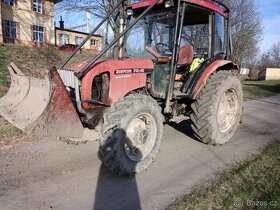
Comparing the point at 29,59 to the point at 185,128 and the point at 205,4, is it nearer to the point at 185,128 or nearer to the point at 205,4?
the point at 185,128

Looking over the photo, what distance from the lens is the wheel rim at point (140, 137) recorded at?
4738mm

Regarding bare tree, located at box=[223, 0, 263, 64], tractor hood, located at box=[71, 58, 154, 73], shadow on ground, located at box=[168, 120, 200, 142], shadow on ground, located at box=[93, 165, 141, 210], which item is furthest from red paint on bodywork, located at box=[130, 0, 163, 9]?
bare tree, located at box=[223, 0, 263, 64]

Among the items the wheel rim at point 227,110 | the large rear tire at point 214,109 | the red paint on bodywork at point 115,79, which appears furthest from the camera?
the wheel rim at point 227,110

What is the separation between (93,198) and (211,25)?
3777 millimetres

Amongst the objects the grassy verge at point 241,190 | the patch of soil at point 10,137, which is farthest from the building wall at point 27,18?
the grassy verge at point 241,190

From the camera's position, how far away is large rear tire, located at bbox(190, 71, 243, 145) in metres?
5.70

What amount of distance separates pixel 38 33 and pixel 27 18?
1808 mm

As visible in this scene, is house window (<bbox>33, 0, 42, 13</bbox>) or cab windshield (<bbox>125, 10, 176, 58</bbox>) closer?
cab windshield (<bbox>125, 10, 176, 58</bbox>)

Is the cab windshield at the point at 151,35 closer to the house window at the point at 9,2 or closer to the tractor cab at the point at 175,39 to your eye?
the tractor cab at the point at 175,39

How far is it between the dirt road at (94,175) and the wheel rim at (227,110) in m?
0.36

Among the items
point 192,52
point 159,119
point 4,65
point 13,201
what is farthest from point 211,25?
point 4,65

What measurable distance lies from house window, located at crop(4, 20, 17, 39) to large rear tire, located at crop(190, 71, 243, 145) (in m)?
28.1

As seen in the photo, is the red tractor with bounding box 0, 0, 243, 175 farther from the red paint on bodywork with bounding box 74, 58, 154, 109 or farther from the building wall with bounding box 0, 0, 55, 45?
the building wall with bounding box 0, 0, 55, 45

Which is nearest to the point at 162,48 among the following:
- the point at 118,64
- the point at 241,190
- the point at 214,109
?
the point at 118,64
